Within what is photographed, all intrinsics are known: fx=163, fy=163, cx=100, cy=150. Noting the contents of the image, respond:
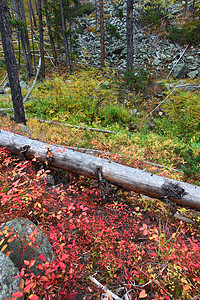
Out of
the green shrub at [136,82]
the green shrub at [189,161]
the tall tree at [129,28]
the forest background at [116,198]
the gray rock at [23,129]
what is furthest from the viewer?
the tall tree at [129,28]

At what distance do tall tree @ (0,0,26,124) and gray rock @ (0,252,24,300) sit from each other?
18.4 ft

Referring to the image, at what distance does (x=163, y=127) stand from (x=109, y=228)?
263 inches

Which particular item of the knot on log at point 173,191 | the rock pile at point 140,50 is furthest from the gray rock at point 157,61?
the knot on log at point 173,191

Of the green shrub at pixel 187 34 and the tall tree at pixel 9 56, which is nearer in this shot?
the tall tree at pixel 9 56

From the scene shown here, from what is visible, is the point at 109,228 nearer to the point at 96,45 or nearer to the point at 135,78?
the point at 135,78

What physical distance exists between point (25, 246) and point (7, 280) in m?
0.39

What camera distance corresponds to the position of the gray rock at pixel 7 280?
1441 millimetres

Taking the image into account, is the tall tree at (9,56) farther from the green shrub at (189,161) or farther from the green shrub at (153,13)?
the green shrub at (153,13)

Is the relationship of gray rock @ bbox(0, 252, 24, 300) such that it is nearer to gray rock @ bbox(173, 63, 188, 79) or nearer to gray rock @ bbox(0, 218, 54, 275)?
gray rock @ bbox(0, 218, 54, 275)

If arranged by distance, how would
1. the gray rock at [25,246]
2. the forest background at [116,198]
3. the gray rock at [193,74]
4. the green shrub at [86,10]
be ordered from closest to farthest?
the gray rock at [25,246] < the forest background at [116,198] < the gray rock at [193,74] < the green shrub at [86,10]

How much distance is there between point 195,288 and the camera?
6.84 feet

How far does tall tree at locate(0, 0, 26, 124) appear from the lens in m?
4.82

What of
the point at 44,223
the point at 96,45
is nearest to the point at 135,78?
the point at 44,223

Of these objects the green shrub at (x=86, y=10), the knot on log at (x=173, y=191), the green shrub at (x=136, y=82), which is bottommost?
the knot on log at (x=173, y=191)
